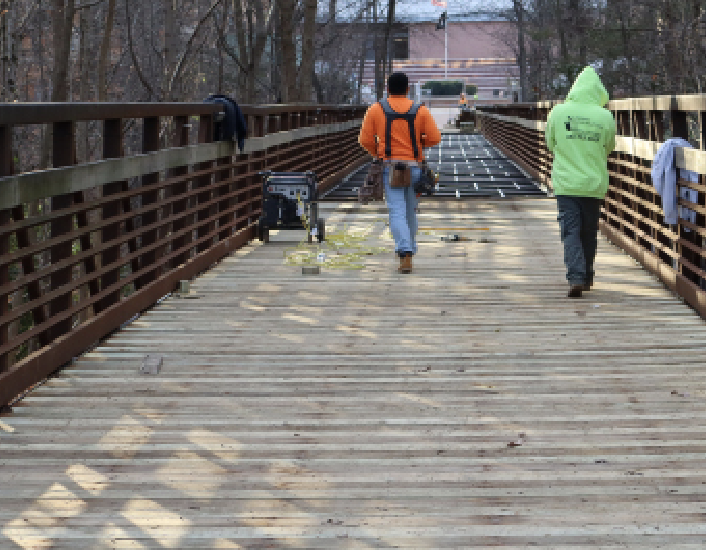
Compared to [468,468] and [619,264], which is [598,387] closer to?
[468,468]

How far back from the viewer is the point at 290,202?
11961 millimetres

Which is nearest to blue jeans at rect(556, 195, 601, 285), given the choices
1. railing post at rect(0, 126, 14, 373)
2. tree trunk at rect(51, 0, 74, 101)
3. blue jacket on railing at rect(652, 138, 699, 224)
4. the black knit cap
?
blue jacket on railing at rect(652, 138, 699, 224)

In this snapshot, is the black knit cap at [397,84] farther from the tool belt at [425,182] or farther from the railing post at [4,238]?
the railing post at [4,238]

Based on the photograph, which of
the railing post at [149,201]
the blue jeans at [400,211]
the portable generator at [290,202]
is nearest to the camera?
the railing post at [149,201]

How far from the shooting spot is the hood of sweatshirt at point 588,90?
8453 millimetres

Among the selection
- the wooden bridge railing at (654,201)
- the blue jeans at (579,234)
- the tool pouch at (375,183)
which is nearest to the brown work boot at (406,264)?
the tool pouch at (375,183)

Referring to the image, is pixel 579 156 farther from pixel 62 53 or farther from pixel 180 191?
pixel 62 53

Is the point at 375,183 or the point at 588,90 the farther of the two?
the point at 375,183

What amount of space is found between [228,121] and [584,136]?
11.9 ft

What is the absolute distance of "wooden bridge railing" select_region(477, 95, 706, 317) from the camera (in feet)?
25.5

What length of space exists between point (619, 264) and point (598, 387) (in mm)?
4651

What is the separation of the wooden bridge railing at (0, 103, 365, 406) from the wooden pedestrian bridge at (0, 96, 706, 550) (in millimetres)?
24

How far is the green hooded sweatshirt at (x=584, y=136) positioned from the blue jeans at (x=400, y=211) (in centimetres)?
169

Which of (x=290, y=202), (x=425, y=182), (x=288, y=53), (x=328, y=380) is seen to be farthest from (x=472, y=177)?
(x=328, y=380)
